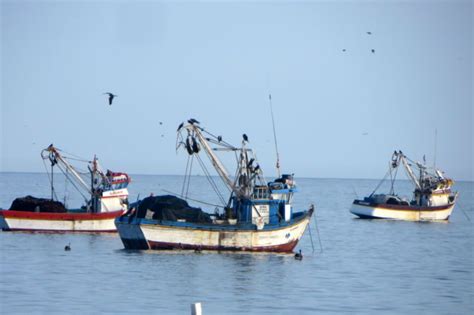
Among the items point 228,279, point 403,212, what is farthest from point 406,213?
point 228,279

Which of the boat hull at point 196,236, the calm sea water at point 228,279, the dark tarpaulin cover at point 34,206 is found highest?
the dark tarpaulin cover at point 34,206

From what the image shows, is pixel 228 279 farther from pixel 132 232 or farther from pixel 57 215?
pixel 57 215

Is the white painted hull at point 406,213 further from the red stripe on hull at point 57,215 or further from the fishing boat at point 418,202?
the red stripe on hull at point 57,215

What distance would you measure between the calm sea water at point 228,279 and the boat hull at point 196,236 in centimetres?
49

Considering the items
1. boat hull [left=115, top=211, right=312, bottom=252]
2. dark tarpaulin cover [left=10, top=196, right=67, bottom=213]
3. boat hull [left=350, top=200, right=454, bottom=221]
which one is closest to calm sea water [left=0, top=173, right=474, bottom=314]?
boat hull [left=115, top=211, right=312, bottom=252]

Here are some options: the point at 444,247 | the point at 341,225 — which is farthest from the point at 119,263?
the point at 341,225

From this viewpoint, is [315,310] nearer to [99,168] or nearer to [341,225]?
[99,168]

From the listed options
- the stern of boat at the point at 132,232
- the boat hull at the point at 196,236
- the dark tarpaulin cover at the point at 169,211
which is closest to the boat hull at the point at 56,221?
the stern of boat at the point at 132,232

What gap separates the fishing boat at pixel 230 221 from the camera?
51.0 metres

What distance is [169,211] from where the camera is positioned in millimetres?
51062

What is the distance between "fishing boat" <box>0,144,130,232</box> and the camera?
205 feet

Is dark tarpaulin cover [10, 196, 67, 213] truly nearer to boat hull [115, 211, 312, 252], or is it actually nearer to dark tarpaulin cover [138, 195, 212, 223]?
boat hull [115, 211, 312, 252]

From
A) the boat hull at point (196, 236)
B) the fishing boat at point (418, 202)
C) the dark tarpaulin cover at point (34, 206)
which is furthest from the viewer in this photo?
the fishing boat at point (418, 202)

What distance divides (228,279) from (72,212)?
22600mm
